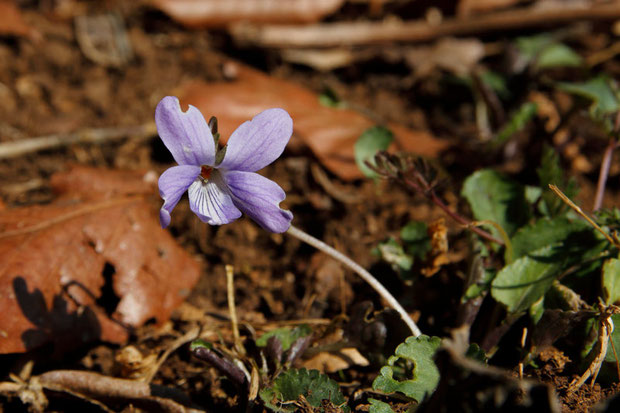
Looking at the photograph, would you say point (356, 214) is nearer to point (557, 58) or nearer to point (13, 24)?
point (557, 58)

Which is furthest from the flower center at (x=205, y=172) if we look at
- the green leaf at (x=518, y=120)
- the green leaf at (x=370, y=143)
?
the green leaf at (x=518, y=120)

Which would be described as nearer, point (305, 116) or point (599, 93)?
point (599, 93)

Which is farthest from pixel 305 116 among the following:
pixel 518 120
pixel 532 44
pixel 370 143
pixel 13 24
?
pixel 13 24

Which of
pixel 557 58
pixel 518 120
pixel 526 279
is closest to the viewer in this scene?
pixel 526 279

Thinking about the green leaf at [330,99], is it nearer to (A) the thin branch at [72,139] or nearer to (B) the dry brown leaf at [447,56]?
(B) the dry brown leaf at [447,56]

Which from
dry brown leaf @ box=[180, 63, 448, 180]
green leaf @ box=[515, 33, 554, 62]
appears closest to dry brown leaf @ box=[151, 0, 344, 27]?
dry brown leaf @ box=[180, 63, 448, 180]

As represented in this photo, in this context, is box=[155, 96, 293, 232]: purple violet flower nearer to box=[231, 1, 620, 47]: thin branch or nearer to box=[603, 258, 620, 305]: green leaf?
box=[603, 258, 620, 305]: green leaf

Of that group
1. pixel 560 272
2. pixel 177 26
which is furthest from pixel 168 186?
pixel 177 26
